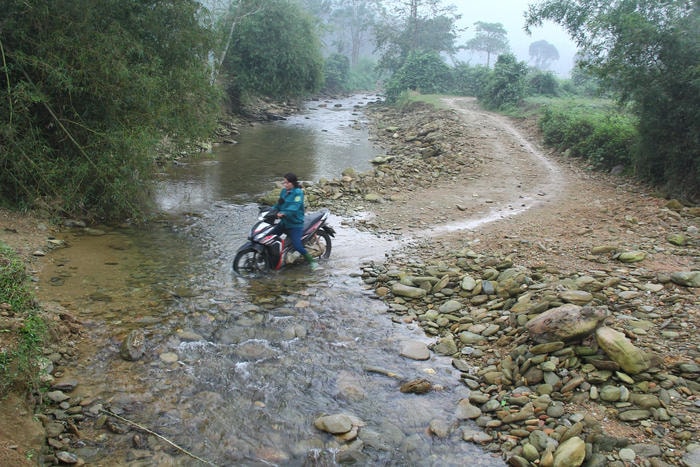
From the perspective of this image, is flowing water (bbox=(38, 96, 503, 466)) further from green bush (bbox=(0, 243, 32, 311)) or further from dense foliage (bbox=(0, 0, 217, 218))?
dense foliage (bbox=(0, 0, 217, 218))

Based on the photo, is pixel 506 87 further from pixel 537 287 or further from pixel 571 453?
pixel 571 453

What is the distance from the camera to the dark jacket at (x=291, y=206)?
8.53 m

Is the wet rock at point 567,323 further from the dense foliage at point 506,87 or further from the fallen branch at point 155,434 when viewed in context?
the dense foliage at point 506,87

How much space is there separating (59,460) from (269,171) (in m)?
14.2

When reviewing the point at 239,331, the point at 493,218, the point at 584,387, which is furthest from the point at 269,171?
the point at 584,387

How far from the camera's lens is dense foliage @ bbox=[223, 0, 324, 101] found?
30.0 metres

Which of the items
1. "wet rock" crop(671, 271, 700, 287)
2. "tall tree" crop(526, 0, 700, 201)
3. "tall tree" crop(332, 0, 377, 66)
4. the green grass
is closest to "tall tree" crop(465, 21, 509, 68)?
"tall tree" crop(332, 0, 377, 66)

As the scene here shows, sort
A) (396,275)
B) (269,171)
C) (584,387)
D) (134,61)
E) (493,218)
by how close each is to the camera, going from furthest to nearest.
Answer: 1. (269,171)
2. (493,218)
3. (134,61)
4. (396,275)
5. (584,387)

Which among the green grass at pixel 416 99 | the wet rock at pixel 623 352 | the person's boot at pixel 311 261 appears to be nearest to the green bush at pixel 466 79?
the green grass at pixel 416 99

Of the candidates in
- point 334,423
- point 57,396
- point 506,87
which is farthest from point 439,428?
point 506,87

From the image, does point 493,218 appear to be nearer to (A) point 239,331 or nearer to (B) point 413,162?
(B) point 413,162

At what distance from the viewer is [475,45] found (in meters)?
84.3

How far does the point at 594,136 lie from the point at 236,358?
15.9 metres

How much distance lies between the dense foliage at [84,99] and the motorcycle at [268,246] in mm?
3402
